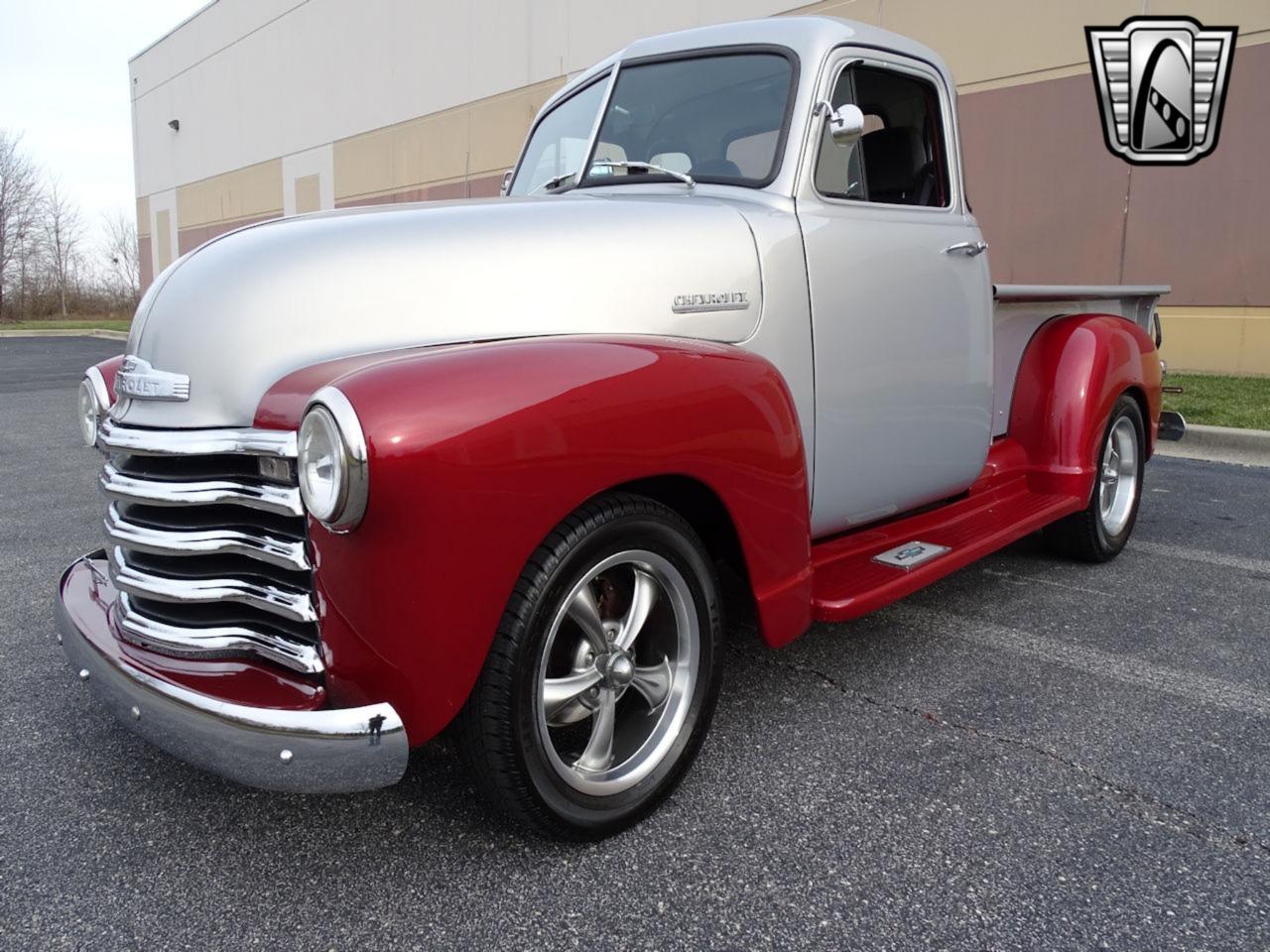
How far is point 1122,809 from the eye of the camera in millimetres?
2355

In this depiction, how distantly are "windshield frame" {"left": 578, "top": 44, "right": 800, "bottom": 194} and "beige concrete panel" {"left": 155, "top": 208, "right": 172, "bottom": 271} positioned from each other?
34.1m

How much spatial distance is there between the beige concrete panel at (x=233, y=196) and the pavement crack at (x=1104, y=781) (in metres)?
25.4

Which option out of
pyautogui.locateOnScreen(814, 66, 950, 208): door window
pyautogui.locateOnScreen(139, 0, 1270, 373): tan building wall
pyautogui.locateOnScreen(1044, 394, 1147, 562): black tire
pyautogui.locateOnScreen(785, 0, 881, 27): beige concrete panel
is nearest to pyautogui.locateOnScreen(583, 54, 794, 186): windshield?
pyautogui.locateOnScreen(814, 66, 950, 208): door window

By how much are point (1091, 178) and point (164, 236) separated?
3228 cm

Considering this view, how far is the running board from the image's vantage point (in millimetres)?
2781

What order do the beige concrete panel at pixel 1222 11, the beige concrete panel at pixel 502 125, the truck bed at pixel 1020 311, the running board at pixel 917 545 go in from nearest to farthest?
the running board at pixel 917 545 < the truck bed at pixel 1020 311 < the beige concrete panel at pixel 1222 11 < the beige concrete panel at pixel 502 125

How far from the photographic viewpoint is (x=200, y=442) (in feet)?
6.49

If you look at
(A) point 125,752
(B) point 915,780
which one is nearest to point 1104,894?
(B) point 915,780

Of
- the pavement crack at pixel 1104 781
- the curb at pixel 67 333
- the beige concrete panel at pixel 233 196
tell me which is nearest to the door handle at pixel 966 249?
the pavement crack at pixel 1104 781

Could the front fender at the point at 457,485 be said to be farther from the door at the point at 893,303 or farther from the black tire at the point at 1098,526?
the black tire at the point at 1098,526

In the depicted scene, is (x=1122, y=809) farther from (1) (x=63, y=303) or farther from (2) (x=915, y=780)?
(1) (x=63, y=303)

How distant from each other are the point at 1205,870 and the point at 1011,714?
0.78 metres

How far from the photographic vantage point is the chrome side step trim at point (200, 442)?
1.88m

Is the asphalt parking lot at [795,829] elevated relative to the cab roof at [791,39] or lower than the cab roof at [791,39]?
Answer: lower
